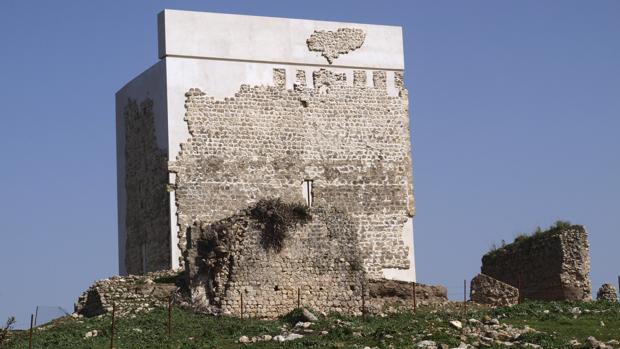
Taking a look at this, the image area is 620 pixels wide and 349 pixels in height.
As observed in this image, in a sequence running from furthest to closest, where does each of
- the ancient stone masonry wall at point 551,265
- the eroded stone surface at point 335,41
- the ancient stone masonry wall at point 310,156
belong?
the eroded stone surface at point 335,41 → the ancient stone masonry wall at point 310,156 → the ancient stone masonry wall at point 551,265

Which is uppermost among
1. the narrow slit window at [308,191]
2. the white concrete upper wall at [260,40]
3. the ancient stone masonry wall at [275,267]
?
the white concrete upper wall at [260,40]

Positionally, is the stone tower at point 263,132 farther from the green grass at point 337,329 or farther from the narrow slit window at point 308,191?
the green grass at point 337,329

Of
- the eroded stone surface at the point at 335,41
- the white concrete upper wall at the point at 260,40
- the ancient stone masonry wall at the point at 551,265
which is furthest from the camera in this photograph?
the eroded stone surface at the point at 335,41

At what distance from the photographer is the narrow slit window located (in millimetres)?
37375

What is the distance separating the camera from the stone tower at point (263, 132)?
119ft

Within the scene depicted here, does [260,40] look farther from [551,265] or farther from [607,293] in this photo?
[607,293]

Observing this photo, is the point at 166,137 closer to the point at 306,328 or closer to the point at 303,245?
the point at 303,245

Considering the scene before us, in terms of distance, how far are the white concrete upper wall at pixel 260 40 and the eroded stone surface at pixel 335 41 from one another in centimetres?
10

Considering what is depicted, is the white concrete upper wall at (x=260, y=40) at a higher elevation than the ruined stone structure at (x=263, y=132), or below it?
higher

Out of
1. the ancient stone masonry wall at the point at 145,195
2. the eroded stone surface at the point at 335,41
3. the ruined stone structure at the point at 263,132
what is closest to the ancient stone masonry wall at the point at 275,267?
the ruined stone structure at the point at 263,132

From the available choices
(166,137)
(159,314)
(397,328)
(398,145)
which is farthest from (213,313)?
(398,145)

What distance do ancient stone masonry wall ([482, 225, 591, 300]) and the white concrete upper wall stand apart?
5814mm

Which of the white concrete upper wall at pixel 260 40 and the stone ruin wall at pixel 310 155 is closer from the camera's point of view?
the stone ruin wall at pixel 310 155

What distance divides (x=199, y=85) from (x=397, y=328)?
35.5 feet
